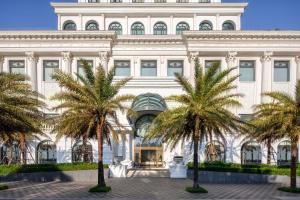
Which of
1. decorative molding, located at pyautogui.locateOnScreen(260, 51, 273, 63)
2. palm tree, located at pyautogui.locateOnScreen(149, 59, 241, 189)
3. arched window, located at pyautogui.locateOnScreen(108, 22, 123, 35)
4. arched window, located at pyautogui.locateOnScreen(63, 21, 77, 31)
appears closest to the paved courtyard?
palm tree, located at pyautogui.locateOnScreen(149, 59, 241, 189)

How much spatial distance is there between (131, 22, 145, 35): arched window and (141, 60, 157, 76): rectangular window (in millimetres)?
6891

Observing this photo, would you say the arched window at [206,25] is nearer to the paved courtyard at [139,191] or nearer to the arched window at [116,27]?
the arched window at [116,27]

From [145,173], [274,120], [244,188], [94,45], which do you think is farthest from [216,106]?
[94,45]

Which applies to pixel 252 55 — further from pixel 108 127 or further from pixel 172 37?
pixel 108 127

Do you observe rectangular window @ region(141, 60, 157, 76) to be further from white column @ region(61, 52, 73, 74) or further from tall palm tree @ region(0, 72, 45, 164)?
tall palm tree @ region(0, 72, 45, 164)

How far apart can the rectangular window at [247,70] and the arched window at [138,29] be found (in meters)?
14.9

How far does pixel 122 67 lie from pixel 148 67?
11.0 ft

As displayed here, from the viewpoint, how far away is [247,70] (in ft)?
131

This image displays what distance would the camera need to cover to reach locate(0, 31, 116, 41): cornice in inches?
1508

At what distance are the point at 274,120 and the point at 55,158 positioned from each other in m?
26.8

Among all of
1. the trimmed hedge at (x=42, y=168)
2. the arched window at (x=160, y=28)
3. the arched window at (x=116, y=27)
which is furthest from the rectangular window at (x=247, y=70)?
the trimmed hedge at (x=42, y=168)

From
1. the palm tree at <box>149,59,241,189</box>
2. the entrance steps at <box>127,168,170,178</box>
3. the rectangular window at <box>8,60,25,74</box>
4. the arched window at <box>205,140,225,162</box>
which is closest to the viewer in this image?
the palm tree at <box>149,59,241,189</box>

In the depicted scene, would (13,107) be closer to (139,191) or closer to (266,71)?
(139,191)

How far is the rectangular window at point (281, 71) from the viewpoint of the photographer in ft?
129
